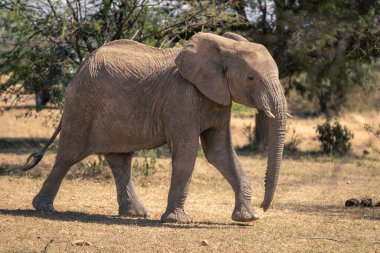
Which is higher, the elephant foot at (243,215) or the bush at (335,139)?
the elephant foot at (243,215)

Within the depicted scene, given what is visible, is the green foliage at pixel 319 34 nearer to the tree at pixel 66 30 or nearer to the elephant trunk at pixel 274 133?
the tree at pixel 66 30

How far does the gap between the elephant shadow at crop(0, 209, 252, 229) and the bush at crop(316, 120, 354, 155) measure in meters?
11.4

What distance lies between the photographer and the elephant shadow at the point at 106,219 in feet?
32.0

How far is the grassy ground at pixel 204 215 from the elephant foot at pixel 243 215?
0.11 meters

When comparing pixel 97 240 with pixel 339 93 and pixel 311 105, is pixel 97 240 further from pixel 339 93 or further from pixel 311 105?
pixel 311 105

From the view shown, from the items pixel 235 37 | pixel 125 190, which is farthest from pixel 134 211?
pixel 235 37

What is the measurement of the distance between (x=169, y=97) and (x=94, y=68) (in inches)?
47.0

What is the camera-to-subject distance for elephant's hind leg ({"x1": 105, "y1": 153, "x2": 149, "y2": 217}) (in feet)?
35.1

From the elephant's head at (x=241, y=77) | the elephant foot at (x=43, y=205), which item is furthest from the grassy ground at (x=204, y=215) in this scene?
the elephant's head at (x=241, y=77)

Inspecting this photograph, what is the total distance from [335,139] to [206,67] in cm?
1206

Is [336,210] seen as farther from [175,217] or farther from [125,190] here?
[125,190]

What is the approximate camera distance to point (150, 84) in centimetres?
1016

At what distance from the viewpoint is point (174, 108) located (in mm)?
9859

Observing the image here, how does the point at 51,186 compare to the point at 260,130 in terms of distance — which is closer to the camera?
the point at 51,186
